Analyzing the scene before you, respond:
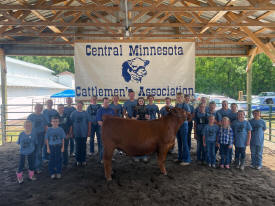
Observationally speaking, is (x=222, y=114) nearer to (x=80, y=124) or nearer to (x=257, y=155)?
(x=257, y=155)

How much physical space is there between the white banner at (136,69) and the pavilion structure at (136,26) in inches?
33.8

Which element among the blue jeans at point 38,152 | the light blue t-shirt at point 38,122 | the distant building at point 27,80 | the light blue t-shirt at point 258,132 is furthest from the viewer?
the distant building at point 27,80

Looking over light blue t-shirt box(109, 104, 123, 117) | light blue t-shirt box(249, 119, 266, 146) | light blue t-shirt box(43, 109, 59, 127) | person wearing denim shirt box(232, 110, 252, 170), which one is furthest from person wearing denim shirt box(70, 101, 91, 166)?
light blue t-shirt box(249, 119, 266, 146)

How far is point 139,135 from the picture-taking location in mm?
4270

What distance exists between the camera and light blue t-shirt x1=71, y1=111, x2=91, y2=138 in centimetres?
492

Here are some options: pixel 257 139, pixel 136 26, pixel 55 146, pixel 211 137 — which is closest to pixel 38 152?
pixel 55 146

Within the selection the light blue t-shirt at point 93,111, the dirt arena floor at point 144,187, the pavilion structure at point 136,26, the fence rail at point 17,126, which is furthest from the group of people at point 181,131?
the pavilion structure at point 136,26

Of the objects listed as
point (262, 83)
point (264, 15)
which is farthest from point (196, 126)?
point (262, 83)

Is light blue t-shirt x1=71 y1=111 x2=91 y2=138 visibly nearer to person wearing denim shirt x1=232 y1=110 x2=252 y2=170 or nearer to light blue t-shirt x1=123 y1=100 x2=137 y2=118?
light blue t-shirt x1=123 y1=100 x2=137 y2=118

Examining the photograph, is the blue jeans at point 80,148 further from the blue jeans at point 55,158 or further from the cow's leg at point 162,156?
the cow's leg at point 162,156

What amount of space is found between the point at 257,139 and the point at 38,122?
17.2 feet

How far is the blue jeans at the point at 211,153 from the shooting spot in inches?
193

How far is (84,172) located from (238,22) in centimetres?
657

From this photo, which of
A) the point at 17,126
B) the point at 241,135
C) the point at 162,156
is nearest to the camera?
the point at 162,156
